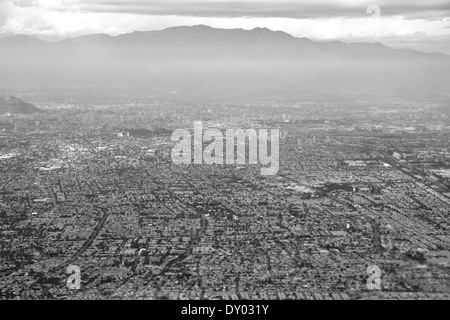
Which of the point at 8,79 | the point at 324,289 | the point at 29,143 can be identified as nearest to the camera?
the point at 324,289

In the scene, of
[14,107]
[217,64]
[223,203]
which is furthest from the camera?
[217,64]

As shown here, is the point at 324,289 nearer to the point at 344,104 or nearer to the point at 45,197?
the point at 45,197

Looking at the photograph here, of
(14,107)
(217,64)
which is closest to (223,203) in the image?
(14,107)

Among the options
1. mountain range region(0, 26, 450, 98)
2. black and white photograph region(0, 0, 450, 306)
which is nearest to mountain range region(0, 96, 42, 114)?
black and white photograph region(0, 0, 450, 306)

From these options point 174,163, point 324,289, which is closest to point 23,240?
point 324,289

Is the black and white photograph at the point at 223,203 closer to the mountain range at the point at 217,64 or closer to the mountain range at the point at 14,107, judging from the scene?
the mountain range at the point at 14,107

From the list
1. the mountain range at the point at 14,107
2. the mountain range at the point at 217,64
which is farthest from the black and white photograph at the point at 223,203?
the mountain range at the point at 217,64

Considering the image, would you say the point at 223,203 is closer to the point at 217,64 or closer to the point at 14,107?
the point at 14,107

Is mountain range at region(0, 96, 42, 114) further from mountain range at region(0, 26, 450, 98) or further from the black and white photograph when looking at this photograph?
mountain range at region(0, 26, 450, 98)
